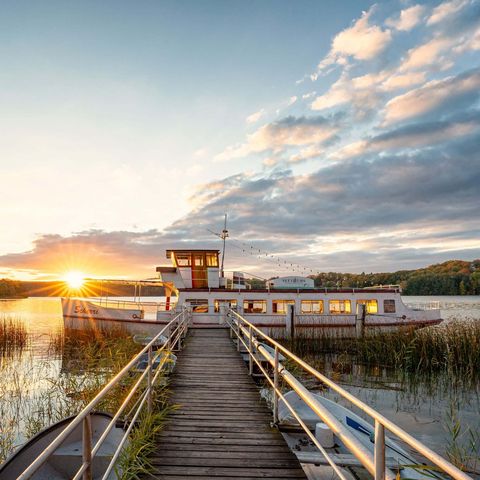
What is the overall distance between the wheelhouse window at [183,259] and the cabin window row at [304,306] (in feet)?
9.54

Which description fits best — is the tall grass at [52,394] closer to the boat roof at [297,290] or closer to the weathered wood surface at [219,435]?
the weathered wood surface at [219,435]

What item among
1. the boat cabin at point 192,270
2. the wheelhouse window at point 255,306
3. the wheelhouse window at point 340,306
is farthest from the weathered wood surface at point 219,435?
the wheelhouse window at point 340,306

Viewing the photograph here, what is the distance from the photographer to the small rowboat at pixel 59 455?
4.65 m

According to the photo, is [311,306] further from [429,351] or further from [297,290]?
[429,351]

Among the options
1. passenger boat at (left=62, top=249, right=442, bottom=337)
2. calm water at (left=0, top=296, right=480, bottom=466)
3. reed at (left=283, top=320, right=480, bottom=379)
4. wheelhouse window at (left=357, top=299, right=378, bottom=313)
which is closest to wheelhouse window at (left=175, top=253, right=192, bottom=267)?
passenger boat at (left=62, top=249, right=442, bottom=337)

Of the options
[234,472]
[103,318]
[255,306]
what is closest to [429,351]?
[255,306]

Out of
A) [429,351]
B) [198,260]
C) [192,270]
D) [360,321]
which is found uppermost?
[198,260]

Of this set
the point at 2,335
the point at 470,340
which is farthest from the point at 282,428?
the point at 2,335

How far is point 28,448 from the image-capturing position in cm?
484

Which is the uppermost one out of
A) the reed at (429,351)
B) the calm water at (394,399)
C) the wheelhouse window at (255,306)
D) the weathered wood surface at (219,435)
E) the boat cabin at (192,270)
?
the boat cabin at (192,270)

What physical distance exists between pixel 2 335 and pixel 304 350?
57.7 ft

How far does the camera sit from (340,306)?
2847 centimetres

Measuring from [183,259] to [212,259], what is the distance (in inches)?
82.3

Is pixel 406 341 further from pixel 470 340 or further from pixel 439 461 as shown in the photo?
pixel 439 461
